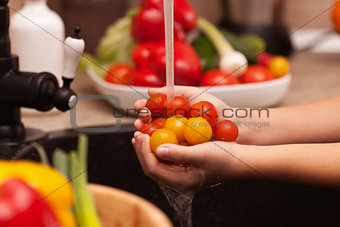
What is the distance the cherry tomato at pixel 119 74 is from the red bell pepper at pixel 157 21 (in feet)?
0.22

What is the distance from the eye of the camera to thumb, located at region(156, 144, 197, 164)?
0.39m

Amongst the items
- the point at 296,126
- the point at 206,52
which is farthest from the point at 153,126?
the point at 206,52

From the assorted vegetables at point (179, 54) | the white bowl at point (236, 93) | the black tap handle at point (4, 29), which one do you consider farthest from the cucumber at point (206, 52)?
the black tap handle at point (4, 29)

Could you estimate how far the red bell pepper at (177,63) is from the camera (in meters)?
0.78

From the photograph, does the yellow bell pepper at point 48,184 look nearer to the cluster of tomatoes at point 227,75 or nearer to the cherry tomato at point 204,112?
the cherry tomato at point 204,112

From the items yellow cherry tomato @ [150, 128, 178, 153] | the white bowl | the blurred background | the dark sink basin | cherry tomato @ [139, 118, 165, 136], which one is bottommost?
the dark sink basin

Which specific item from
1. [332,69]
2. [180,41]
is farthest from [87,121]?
[332,69]

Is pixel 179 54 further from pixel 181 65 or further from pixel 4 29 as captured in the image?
pixel 4 29

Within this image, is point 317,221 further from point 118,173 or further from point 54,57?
point 54,57

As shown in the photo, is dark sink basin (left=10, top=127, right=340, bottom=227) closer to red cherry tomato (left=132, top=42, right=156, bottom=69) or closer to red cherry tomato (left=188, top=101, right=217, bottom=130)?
red cherry tomato (left=132, top=42, right=156, bottom=69)

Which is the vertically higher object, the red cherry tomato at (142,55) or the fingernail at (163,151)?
the red cherry tomato at (142,55)

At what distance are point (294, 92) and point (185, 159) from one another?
58 centimetres

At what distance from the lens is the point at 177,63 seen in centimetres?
77

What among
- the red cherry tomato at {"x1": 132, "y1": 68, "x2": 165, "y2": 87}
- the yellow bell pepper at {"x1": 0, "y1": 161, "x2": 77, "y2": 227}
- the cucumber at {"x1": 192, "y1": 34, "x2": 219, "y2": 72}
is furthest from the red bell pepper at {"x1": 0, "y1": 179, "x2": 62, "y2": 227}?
the cucumber at {"x1": 192, "y1": 34, "x2": 219, "y2": 72}
